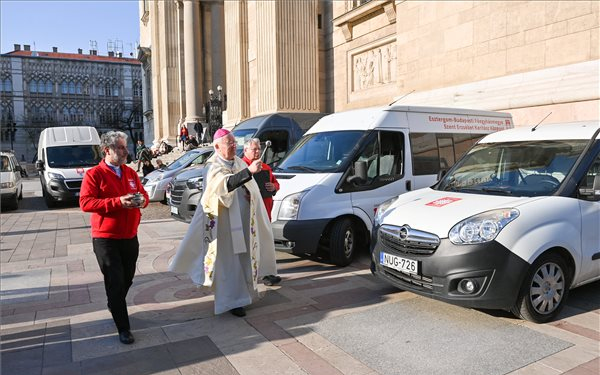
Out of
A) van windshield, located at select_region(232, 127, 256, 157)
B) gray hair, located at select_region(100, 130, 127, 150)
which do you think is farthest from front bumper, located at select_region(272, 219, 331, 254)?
van windshield, located at select_region(232, 127, 256, 157)

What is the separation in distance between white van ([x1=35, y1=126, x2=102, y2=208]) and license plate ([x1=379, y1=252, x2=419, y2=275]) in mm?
12467

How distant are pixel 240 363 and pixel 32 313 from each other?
8.55ft

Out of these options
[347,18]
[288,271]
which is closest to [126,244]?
[288,271]

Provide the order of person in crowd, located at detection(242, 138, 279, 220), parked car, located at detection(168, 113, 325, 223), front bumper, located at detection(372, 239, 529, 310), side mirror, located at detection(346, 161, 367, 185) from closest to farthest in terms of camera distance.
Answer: front bumper, located at detection(372, 239, 529, 310)
person in crowd, located at detection(242, 138, 279, 220)
side mirror, located at detection(346, 161, 367, 185)
parked car, located at detection(168, 113, 325, 223)

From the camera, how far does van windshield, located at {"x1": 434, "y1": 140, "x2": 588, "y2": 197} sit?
189 inches

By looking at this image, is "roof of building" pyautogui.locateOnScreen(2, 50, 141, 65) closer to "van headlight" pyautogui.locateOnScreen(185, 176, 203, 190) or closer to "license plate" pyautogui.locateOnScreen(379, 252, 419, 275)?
"van headlight" pyautogui.locateOnScreen(185, 176, 203, 190)

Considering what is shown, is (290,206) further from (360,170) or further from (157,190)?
(157,190)

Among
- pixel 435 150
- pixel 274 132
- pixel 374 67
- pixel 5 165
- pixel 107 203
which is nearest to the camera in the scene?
pixel 107 203

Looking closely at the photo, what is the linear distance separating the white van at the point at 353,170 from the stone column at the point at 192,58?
2813cm

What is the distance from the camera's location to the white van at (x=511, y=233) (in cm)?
414

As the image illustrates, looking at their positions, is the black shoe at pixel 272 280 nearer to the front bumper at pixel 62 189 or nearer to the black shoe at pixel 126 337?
the black shoe at pixel 126 337

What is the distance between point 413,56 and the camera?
1424cm

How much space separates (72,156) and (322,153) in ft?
38.5

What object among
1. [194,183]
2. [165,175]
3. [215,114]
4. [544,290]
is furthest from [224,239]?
[215,114]
